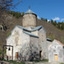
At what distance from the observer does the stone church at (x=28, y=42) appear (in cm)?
3262

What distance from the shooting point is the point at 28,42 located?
32.4 m

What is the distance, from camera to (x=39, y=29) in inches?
Answer: 1400

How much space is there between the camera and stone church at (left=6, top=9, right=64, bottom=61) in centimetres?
3262

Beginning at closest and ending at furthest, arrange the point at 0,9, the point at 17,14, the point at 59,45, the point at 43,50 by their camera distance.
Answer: the point at 0,9, the point at 59,45, the point at 43,50, the point at 17,14

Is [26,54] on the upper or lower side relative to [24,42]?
lower

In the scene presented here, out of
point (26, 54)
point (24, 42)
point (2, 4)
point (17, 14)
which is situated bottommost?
point (26, 54)

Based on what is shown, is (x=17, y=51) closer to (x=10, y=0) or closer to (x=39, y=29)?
(x=39, y=29)

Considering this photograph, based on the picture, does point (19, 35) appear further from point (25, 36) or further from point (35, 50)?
point (35, 50)

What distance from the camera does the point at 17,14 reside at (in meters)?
103

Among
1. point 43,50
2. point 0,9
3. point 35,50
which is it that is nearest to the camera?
point 0,9

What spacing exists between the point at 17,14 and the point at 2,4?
8909 centimetres

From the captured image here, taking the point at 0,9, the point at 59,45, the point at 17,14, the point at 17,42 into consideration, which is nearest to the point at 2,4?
the point at 0,9

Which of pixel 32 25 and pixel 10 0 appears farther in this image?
pixel 32 25

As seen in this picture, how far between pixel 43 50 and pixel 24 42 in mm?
4556
